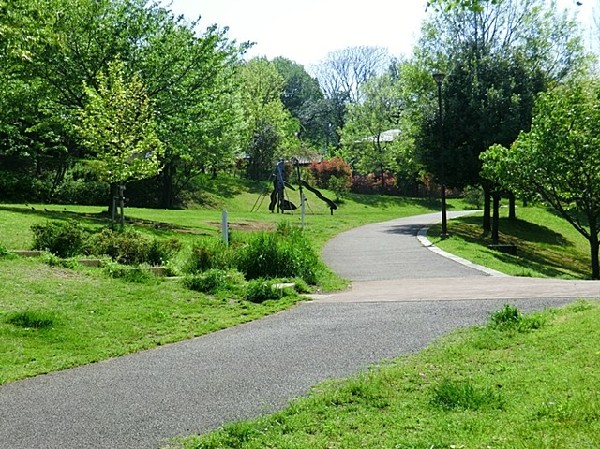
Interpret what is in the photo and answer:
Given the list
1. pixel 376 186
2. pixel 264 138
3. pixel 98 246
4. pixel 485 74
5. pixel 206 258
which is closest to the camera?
pixel 206 258

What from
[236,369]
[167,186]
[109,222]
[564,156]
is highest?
[564,156]

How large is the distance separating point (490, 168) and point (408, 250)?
535 cm

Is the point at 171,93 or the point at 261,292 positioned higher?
the point at 171,93

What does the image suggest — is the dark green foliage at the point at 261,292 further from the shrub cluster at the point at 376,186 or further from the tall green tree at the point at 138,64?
the shrub cluster at the point at 376,186

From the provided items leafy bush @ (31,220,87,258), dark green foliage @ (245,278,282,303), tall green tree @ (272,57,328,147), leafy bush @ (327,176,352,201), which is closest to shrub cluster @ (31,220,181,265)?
leafy bush @ (31,220,87,258)

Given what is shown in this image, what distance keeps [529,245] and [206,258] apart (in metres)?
22.4

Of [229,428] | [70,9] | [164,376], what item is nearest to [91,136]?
[70,9]

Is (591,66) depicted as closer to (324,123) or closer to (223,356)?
(223,356)

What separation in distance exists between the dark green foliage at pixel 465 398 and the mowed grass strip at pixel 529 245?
13.3 meters

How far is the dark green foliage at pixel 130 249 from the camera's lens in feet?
42.9

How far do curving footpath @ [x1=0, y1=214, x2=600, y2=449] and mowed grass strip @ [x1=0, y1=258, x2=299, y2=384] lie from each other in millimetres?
366

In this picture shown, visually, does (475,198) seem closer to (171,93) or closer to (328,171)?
(328,171)

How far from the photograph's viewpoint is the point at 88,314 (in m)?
8.88

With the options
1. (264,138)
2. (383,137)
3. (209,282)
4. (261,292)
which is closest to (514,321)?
(261,292)
